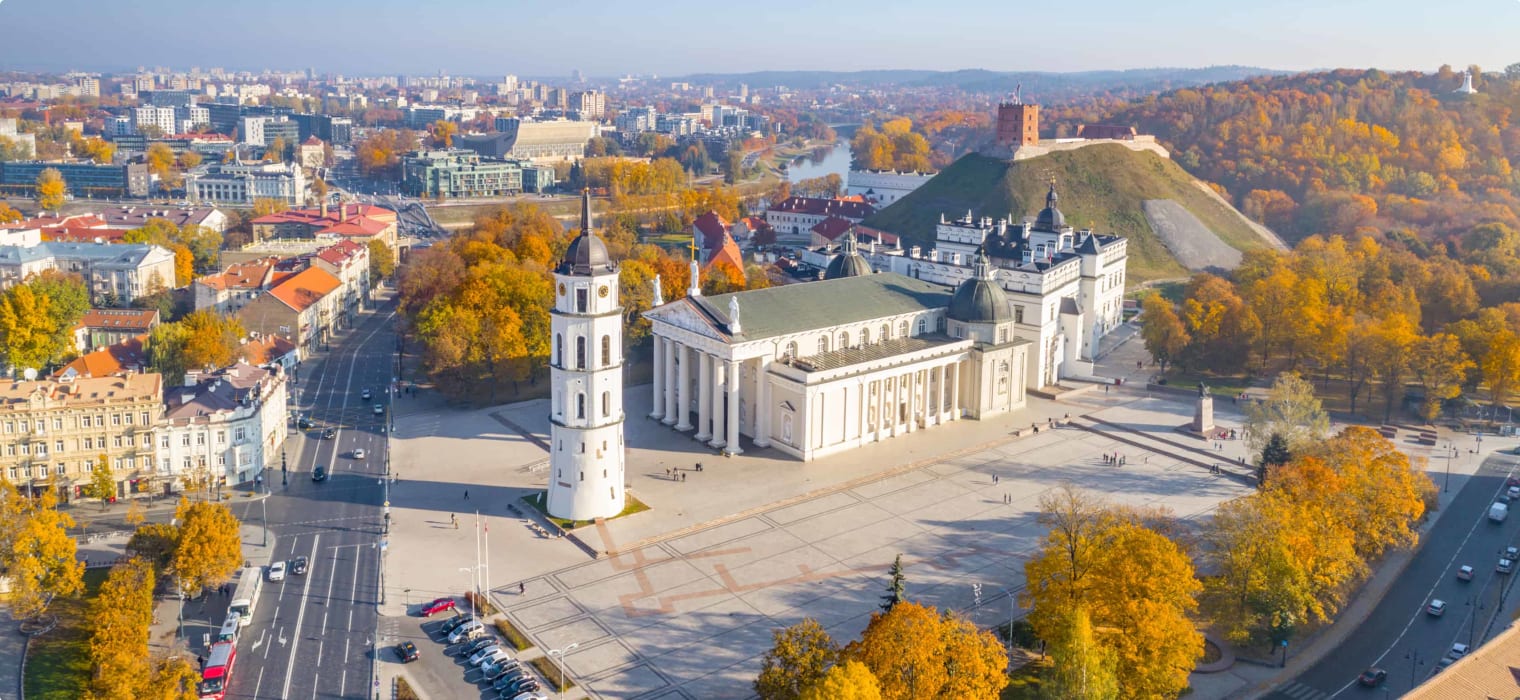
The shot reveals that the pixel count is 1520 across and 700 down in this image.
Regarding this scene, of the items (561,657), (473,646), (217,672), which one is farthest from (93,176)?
(561,657)

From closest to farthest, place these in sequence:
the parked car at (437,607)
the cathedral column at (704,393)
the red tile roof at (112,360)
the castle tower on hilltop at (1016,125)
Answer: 1. the parked car at (437,607)
2. the cathedral column at (704,393)
3. the red tile roof at (112,360)
4. the castle tower on hilltop at (1016,125)

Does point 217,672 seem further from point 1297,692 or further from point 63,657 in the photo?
point 1297,692

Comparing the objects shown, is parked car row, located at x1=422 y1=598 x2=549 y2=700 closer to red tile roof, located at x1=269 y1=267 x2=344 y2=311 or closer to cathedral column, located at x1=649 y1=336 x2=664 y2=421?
cathedral column, located at x1=649 y1=336 x2=664 y2=421

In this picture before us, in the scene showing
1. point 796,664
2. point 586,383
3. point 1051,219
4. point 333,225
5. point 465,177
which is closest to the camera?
point 796,664

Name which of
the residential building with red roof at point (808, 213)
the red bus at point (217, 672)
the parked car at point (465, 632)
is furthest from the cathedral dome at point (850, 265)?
the residential building with red roof at point (808, 213)

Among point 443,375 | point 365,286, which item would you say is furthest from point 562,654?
point 365,286

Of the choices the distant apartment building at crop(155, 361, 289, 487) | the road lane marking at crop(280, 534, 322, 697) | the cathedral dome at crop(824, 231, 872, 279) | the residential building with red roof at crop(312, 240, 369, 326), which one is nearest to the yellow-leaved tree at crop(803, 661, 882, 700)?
the road lane marking at crop(280, 534, 322, 697)

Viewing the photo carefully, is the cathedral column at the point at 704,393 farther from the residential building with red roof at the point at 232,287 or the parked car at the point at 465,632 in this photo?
the residential building with red roof at the point at 232,287
